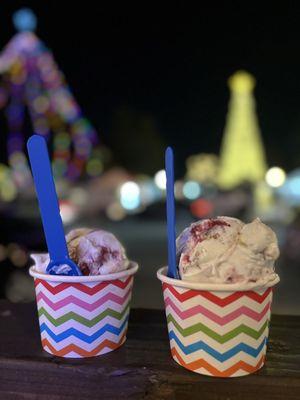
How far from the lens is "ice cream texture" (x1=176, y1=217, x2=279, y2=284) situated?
89cm

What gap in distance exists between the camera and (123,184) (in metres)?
11.2

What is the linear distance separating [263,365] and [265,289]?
6.2 inches

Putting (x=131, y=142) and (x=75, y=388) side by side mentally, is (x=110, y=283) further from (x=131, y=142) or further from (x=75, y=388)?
(x=131, y=142)

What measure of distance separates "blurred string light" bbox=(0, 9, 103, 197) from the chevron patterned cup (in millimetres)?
7661

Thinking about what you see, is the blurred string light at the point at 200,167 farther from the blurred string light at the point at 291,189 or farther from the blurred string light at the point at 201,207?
the blurred string light at the point at 201,207

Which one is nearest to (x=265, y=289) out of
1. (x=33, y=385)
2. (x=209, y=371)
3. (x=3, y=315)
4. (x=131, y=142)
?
(x=209, y=371)

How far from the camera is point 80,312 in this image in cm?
98

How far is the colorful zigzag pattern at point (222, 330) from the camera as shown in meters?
0.89

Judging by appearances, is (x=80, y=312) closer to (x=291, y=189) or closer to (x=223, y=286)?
(x=223, y=286)

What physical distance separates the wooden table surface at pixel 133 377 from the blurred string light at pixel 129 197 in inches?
365

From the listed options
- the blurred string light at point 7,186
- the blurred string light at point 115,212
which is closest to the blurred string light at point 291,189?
the blurred string light at point 115,212

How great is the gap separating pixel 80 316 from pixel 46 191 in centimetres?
27

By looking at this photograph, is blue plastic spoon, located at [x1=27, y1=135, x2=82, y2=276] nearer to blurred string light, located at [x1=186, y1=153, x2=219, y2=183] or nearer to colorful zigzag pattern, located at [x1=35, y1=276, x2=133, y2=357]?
colorful zigzag pattern, located at [x1=35, y1=276, x2=133, y2=357]

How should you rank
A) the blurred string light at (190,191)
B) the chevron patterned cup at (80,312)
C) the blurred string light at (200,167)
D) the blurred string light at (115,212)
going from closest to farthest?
the chevron patterned cup at (80,312), the blurred string light at (190,191), the blurred string light at (115,212), the blurred string light at (200,167)
